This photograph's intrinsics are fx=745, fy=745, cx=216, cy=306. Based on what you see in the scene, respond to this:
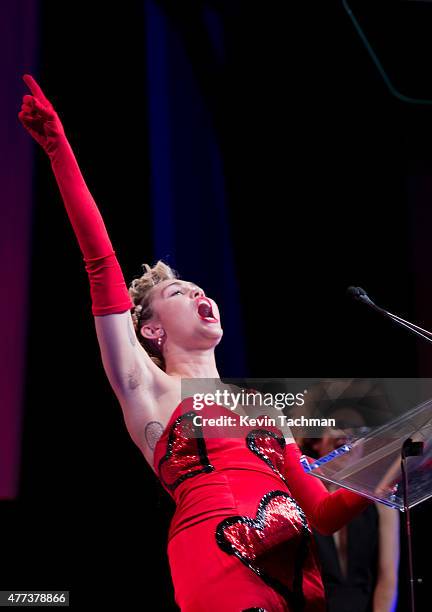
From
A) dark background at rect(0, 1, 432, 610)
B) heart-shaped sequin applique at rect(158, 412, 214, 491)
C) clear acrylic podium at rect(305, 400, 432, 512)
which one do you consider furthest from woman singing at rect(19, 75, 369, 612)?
dark background at rect(0, 1, 432, 610)

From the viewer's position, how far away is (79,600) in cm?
229

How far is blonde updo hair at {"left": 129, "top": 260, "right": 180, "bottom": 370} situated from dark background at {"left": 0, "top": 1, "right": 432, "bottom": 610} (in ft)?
0.47

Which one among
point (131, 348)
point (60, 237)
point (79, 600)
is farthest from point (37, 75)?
point (79, 600)

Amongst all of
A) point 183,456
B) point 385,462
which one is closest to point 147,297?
point 183,456

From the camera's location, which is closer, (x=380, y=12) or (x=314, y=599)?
(x=314, y=599)

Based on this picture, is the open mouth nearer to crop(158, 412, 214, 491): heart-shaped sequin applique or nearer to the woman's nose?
the woman's nose

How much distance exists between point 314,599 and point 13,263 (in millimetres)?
1381

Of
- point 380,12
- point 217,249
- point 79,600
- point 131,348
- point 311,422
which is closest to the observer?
point 131,348

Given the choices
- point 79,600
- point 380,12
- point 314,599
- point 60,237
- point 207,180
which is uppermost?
point 380,12

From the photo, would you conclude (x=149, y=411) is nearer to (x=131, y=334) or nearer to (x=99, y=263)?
(x=131, y=334)

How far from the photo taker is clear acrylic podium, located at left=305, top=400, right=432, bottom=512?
1.45 meters

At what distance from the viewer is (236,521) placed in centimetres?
179

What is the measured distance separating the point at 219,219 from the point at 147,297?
0.67 meters

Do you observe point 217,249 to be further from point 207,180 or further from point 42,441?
point 42,441
